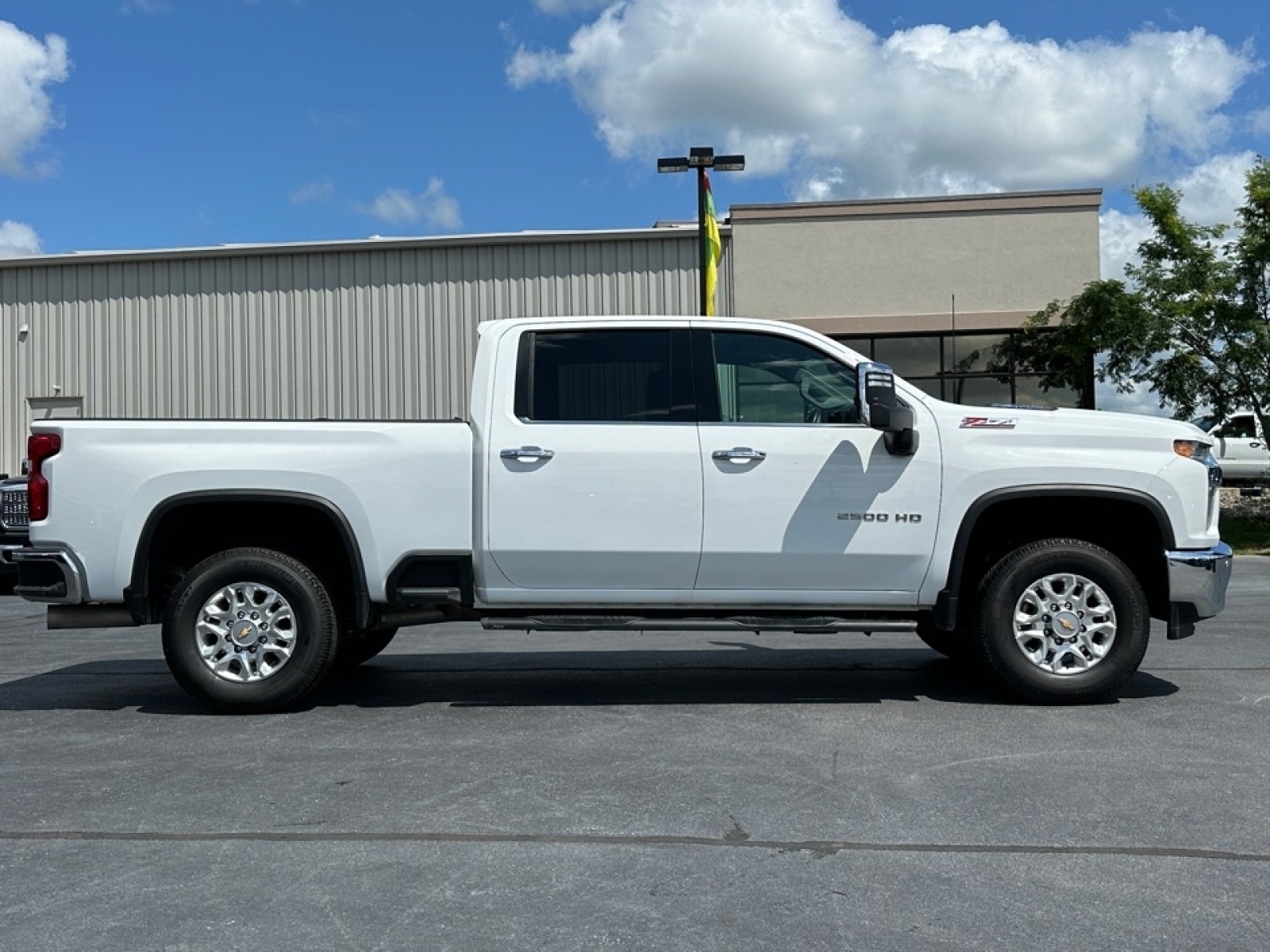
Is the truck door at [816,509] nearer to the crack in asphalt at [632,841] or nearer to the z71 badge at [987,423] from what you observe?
the z71 badge at [987,423]

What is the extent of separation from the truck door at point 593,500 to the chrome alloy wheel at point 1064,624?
5.64 ft

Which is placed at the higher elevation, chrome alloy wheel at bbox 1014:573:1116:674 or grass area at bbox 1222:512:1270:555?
chrome alloy wheel at bbox 1014:573:1116:674

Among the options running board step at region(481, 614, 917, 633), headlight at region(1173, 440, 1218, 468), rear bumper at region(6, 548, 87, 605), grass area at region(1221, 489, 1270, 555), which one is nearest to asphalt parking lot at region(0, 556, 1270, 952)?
running board step at region(481, 614, 917, 633)

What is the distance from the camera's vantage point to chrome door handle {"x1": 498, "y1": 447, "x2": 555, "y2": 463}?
265 inches

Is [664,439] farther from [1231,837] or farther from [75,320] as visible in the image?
[75,320]

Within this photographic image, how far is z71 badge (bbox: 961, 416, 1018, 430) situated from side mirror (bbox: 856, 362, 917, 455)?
28 centimetres

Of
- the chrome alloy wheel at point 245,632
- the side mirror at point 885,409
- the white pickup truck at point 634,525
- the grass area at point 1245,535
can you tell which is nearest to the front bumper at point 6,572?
the white pickup truck at point 634,525

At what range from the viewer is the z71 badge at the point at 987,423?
6.79 metres

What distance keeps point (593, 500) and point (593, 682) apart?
60.6 inches

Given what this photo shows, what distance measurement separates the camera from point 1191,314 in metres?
20.6

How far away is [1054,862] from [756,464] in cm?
288

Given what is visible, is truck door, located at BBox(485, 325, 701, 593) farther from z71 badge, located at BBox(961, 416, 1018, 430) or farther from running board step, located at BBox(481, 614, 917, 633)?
z71 badge, located at BBox(961, 416, 1018, 430)

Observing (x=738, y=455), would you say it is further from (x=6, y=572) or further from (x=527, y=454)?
(x=6, y=572)

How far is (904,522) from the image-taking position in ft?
22.1
